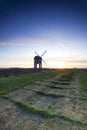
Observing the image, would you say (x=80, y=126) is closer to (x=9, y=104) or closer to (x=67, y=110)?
(x=67, y=110)

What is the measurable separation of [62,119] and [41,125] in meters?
1.31

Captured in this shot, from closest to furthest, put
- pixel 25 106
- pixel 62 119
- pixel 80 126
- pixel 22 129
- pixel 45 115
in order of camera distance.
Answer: pixel 22 129 → pixel 80 126 → pixel 62 119 → pixel 45 115 → pixel 25 106

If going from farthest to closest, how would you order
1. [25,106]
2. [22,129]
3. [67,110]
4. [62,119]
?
[25,106]
[67,110]
[62,119]
[22,129]

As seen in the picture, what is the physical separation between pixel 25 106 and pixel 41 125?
3450 millimetres

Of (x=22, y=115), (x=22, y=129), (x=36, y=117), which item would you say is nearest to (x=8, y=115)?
(x=22, y=115)

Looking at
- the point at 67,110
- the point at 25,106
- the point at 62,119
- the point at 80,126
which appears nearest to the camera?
the point at 80,126

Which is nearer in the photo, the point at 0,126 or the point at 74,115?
the point at 0,126

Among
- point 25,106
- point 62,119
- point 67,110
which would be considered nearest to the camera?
point 62,119

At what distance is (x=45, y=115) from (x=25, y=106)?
86.6 inches

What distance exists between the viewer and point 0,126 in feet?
25.3

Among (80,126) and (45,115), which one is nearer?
(80,126)

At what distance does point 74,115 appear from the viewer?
9438mm

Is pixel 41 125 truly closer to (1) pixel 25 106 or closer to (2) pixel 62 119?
(2) pixel 62 119

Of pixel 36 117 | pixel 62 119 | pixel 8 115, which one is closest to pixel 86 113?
pixel 62 119
